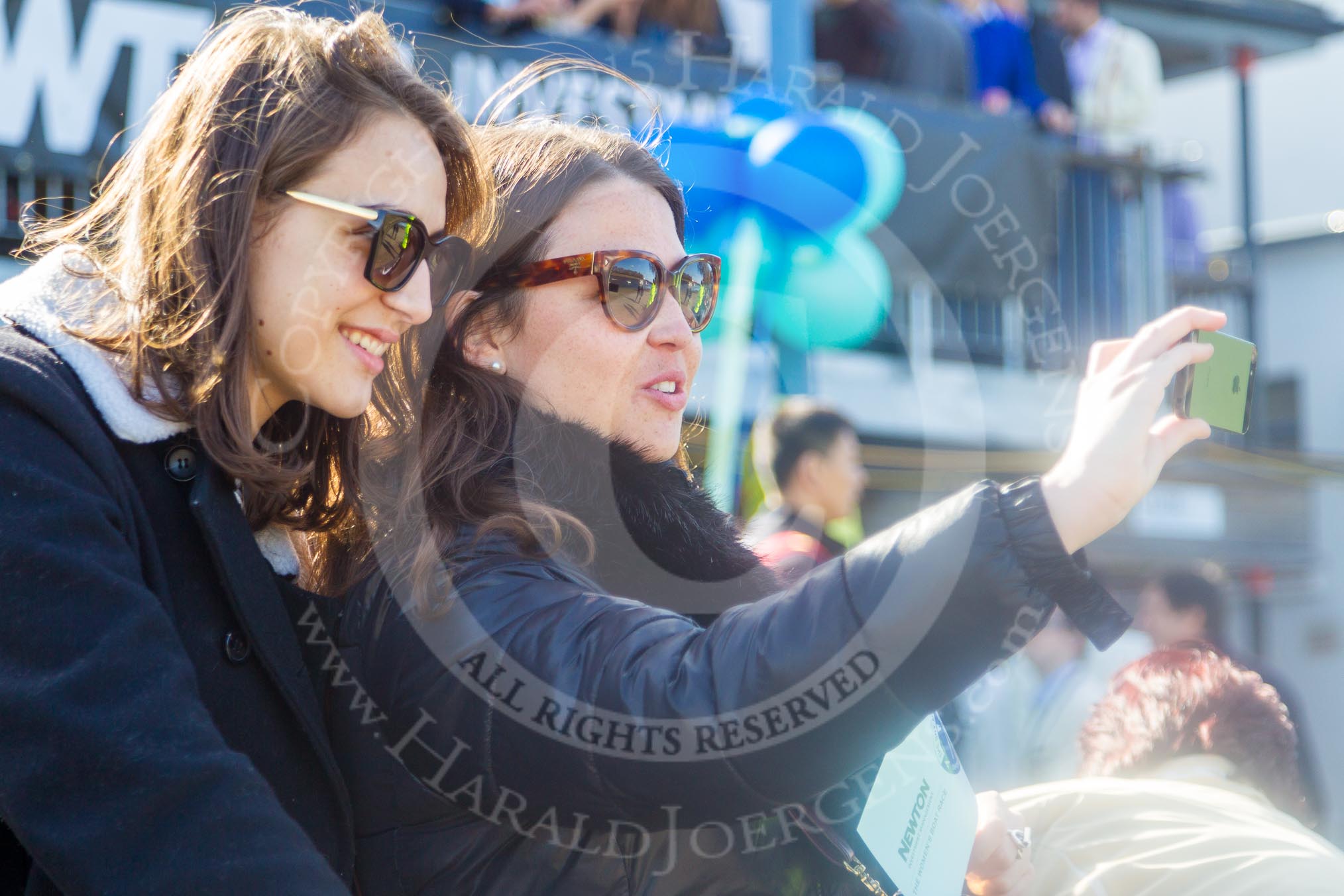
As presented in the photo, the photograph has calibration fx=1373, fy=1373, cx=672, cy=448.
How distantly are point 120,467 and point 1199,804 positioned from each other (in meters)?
1.55

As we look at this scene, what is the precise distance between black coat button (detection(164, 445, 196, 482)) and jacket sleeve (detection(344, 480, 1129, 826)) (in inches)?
10.2

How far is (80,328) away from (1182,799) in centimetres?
160

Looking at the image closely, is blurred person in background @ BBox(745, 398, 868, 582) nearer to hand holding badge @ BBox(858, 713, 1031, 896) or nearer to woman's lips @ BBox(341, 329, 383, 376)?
hand holding badge @ BBox(858, 713, 1031, 896)

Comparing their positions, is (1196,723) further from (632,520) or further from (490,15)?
(490,15)

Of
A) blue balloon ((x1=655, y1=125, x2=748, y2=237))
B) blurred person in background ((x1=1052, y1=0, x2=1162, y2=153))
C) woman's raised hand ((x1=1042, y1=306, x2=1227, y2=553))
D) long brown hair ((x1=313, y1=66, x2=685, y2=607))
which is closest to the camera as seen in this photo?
woman's raised hand ((x1=1042, y1=306, x2=1227, y2=553))

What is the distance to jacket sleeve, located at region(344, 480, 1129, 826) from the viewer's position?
1037 millimetres

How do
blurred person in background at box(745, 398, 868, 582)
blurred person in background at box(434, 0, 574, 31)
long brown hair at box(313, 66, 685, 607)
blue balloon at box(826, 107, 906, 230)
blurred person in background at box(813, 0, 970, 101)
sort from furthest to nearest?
blurred person in background at box(813, 0, 970, 101), blurred person in background at box(434, 0, 574, 31), blue balloon at box(826, 107, 906, 230), blurred person in background at box(745, 398, 868, 582), long brown hair at box(313, 66, 685, 607)

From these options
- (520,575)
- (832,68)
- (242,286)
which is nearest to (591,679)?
(520,575)

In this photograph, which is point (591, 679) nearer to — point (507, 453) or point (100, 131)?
point (507, 453)

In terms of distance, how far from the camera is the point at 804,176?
4.09 meters

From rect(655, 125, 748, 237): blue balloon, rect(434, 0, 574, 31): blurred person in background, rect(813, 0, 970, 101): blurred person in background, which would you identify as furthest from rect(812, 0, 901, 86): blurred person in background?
rect(655, 125, 748, 237): blue balloon

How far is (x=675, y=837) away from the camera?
132cm

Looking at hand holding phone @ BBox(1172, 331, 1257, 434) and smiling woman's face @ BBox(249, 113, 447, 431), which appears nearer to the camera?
hand holding phone @ BBox(1172, 331, 1257, 434)

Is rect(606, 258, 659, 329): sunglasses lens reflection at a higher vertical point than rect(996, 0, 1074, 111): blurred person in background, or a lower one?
lower
